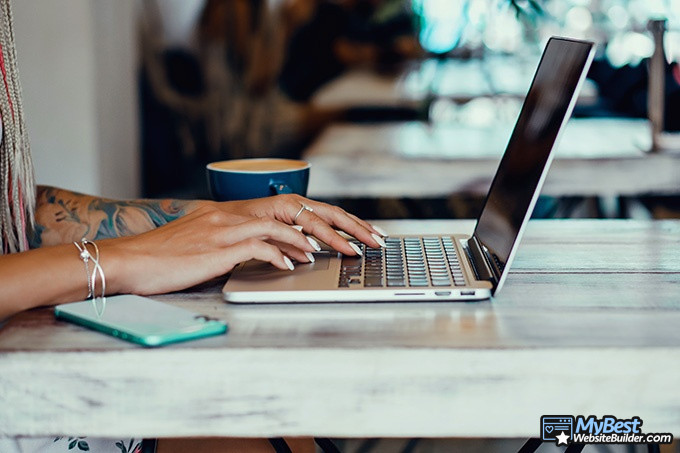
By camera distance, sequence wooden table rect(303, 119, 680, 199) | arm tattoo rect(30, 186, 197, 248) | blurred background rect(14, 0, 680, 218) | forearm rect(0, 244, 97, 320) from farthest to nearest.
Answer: blurred background rect(14, 0, 680, 218) → wooden table rect(303, 119, 680, 199) → arm tattoo rect(30, 186, 197, 248) → forearm rect(0, 244, 97, 320)

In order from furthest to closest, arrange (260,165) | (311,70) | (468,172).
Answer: (311,70), (468,172), (260,165)

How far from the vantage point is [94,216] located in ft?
4.02

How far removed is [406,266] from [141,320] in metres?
0.32

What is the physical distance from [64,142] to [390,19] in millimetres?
1563

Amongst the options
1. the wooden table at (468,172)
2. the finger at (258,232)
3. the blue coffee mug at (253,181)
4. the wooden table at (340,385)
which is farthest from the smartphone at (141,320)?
the wooden table at (468,172)

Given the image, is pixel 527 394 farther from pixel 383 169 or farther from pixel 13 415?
pixel 383 169

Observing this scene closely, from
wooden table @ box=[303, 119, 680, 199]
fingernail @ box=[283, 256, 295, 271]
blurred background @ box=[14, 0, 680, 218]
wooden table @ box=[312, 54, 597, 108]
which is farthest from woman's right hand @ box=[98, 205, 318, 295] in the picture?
wooden table @ box=[312, 54, 597, 108]

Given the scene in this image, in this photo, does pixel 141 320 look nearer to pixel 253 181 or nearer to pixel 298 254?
pixel 298 254

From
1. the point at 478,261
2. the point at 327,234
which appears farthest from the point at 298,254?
the point at 478,261

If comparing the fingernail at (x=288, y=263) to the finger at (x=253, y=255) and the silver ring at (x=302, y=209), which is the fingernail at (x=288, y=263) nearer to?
the finger at (x=253, y=255)

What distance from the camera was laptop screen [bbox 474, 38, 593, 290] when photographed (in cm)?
89

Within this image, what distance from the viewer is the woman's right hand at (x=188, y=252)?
3.02ft

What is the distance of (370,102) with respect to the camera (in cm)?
394
